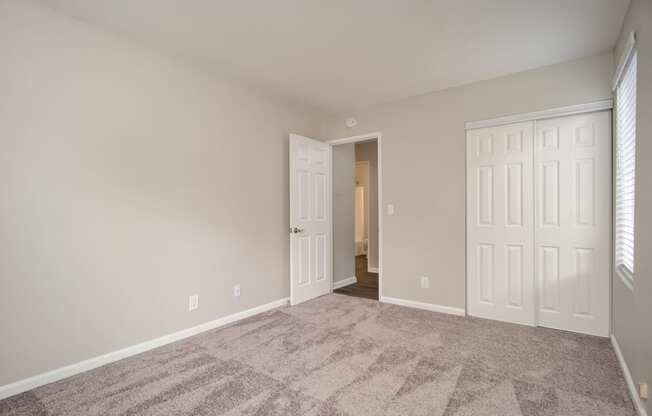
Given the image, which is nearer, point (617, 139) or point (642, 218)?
point (642, 218)

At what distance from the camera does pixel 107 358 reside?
2420mm

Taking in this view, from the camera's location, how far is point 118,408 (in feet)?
6.16

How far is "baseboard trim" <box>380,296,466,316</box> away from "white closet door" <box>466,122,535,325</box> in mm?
141

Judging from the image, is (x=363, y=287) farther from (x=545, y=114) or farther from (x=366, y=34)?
(x=366, y=34)

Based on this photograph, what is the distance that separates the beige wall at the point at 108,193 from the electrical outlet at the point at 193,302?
0.05 metres

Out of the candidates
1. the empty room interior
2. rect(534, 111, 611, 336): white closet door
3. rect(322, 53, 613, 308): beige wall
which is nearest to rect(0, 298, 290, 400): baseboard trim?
the empty room interior

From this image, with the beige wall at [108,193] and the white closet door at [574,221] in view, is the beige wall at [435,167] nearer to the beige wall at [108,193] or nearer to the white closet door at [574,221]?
the white closet door at [574,221]

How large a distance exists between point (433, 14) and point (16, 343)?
3522mm

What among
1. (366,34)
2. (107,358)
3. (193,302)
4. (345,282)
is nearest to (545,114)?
(366,34)

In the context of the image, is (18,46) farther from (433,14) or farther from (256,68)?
(433,14)

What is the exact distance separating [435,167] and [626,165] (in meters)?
1.65

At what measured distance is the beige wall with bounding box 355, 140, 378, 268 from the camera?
6.23 m

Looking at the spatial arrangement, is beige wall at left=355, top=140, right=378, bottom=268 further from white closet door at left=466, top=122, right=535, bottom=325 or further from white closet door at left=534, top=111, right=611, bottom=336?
white closet door at left=534, top=111, right=611, bottom=336

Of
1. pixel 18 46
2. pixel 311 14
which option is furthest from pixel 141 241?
pixel 311 14
